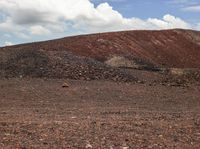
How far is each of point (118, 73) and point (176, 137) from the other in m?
14.0

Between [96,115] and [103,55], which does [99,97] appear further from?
[103,55]

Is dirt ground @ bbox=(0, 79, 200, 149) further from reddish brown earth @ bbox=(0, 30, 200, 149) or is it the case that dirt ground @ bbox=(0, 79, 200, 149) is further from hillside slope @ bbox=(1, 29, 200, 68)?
hillside slope @ bbox=(1, 29, 200, 68)

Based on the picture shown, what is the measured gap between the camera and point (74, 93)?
17.0 meters

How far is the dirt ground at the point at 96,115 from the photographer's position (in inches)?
307

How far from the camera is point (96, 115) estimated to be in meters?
11.7

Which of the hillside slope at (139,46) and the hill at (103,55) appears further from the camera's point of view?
the hillside slope at (139,46)

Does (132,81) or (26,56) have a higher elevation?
(26,56)

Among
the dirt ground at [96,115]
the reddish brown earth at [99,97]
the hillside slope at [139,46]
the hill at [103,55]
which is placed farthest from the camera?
the hillside slope at [139,46]

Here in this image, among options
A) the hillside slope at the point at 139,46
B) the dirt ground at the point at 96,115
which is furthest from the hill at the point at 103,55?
the dirt ground at the point at 96,115

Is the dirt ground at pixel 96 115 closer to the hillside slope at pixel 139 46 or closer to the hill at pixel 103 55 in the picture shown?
the hill at pixel 103 55

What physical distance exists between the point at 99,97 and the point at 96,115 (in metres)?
4.94

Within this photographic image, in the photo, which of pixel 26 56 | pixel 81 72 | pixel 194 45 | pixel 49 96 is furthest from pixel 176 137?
pixel 194 45

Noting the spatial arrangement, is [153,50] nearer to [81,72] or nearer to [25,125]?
[81,72]

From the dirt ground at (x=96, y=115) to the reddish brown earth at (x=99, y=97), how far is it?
2 cm
